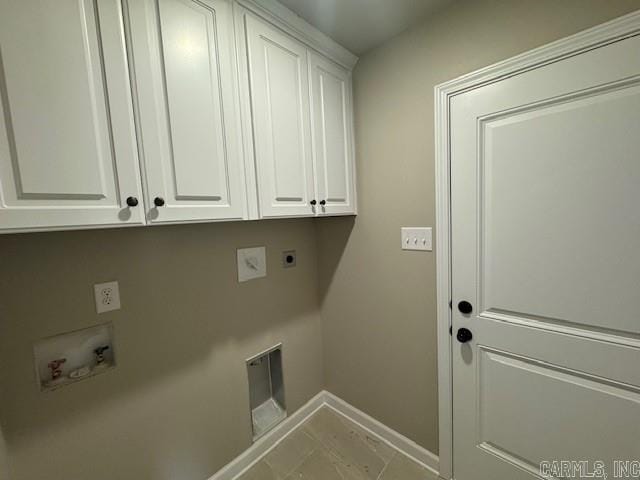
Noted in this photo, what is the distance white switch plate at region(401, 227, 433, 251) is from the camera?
1334 mm

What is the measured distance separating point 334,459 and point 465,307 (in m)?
1.22

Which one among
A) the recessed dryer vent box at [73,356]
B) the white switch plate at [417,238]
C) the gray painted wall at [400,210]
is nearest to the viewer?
the recessed dryer vent box at [73,356]

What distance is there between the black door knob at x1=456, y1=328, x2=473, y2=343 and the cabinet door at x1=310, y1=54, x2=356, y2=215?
877 mm

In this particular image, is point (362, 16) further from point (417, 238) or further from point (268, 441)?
point (268, 441)

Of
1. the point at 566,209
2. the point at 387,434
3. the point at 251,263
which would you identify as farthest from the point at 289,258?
the point at 566,209

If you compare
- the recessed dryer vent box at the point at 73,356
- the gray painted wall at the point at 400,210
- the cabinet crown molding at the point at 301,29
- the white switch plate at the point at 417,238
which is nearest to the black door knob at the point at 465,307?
the gray painted wall at the point at 400,210

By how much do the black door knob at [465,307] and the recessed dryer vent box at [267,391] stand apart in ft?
3.71

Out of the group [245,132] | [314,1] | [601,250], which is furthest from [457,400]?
[314,1]

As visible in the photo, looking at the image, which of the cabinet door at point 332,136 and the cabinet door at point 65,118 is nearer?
the cabinet door at point 65,118

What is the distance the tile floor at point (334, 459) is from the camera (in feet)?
4.70

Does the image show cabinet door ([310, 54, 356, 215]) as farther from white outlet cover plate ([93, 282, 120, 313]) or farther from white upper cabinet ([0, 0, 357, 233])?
white outlet cover plate ([93, 282, 120, 313])

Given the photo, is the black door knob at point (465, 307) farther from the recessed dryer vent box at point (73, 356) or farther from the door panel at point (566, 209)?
the recessed dryer vent box at point (73, 356)

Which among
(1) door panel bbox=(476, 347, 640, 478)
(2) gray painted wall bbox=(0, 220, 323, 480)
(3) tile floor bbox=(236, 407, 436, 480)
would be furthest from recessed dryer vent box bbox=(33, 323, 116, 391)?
(1) door panel bbox=(476, 347, 640, 478)

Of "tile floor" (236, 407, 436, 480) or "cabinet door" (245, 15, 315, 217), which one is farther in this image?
"tile floor" (236, 407, 436, 480)
